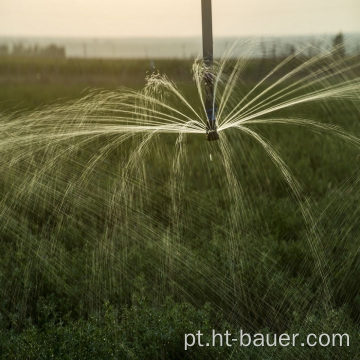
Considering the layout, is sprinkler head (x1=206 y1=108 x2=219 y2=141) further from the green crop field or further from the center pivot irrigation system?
the green crop field

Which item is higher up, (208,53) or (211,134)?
(208,53)

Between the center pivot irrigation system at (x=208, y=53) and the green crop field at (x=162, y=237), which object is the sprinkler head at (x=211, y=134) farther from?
the green crop field at (x=162, y=237)

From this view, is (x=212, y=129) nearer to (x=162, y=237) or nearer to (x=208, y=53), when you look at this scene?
(x=208, y=53)

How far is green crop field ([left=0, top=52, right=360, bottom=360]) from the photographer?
3.42 meters

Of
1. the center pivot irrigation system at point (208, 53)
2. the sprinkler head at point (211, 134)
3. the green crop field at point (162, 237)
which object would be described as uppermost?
the center pivot irrigation system at point (208, 53)

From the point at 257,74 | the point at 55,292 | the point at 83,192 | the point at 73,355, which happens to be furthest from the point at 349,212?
the point at 73,355

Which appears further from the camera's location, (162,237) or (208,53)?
(162,237)

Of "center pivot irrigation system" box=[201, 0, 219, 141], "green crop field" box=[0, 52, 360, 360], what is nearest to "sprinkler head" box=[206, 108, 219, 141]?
"center pivot irrigation system" box=[201, 0, 219, 141]

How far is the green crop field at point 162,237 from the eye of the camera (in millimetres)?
3422

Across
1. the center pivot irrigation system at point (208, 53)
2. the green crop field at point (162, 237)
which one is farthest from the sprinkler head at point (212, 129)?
the green crop field at point (162, 237)

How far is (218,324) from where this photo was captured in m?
3.79

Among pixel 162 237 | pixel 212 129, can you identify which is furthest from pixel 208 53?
pixel 162 237

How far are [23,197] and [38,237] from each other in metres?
0.82

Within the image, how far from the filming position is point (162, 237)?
520 cm
